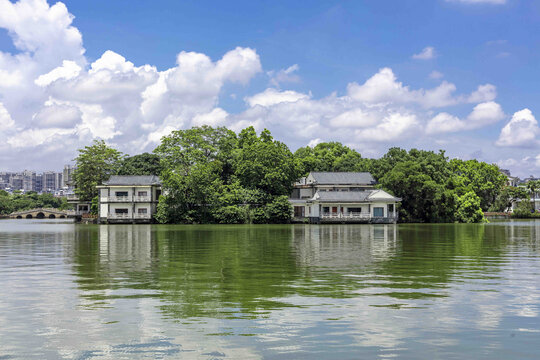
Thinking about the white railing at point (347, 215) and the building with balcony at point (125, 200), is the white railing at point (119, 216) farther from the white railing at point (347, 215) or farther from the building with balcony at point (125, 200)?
the white railing at point (347, 215)

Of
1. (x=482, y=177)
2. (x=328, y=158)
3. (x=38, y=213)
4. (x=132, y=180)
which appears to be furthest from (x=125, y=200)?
(x=38, y=213)

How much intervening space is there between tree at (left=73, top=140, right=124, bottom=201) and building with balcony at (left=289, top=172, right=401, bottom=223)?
111 ft

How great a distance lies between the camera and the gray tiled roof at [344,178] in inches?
3391

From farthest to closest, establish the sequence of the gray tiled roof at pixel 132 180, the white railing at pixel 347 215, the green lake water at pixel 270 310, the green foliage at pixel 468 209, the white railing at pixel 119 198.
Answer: the green foliage at pixel 468 209, the gray tiled roof at pixel 132 180, the white railing at pixel 119 198, the white railing at pixel 347 215, the green lake water at pixel 270 310

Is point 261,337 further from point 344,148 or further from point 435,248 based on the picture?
point 344,148

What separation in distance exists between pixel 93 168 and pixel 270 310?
8701 cm

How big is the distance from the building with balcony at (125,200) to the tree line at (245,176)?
4.35 metres

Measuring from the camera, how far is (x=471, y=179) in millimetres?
112688

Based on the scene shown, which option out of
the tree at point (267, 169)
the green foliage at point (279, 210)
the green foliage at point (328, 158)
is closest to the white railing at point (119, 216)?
the tree at point (267, 169)

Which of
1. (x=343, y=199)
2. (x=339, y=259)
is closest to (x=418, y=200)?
(x=343, y=199)

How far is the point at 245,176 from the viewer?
7925 centimetres

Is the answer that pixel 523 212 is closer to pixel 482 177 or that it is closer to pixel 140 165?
pixel 482 177

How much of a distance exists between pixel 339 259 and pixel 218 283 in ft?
28.0

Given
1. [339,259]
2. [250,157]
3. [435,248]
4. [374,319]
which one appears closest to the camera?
[374,319]
